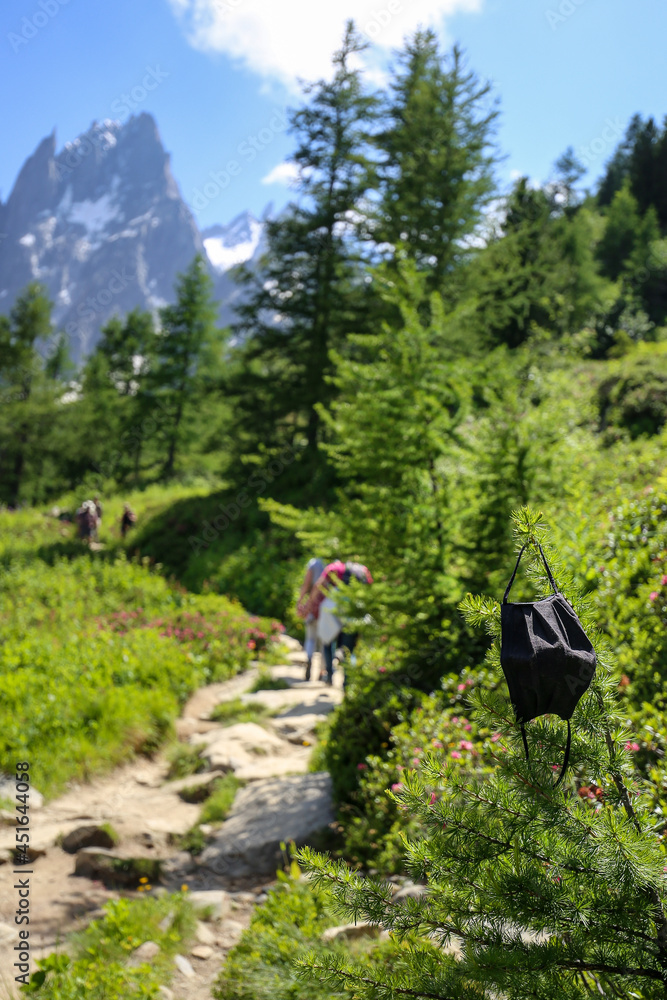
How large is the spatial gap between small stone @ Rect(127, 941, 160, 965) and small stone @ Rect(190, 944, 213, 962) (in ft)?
0.86

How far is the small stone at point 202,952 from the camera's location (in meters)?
4.05

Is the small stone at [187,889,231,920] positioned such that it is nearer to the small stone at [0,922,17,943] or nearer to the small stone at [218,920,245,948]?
the small stone at [218,920,245,948]

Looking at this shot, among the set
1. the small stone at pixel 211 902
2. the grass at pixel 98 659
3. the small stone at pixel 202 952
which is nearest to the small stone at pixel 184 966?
the small stone at pixel 202 952

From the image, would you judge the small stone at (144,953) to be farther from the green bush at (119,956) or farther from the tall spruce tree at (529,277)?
the tall spruce tree at (529,277)

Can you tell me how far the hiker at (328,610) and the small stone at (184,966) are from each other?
3.53m

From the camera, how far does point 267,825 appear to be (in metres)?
5.44

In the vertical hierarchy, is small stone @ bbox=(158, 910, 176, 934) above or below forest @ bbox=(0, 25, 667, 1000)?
below

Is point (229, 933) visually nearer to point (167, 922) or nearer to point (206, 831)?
point (167, 922)

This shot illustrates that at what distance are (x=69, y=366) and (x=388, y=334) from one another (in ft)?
173

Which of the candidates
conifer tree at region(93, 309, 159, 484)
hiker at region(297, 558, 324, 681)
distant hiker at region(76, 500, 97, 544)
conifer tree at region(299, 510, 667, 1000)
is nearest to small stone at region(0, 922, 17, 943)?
conifer tree at region(299, 510, 667, 1000)

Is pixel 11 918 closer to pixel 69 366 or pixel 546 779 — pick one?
pixel 546 779

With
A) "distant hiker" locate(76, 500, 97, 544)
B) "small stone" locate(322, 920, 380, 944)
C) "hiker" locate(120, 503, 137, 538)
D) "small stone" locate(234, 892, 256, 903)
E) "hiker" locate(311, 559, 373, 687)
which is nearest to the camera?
"small stone" locate(322, 920, 380, 944)

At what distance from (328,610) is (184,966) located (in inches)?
158

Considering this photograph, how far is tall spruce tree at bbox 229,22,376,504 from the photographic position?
18641 millimetres
